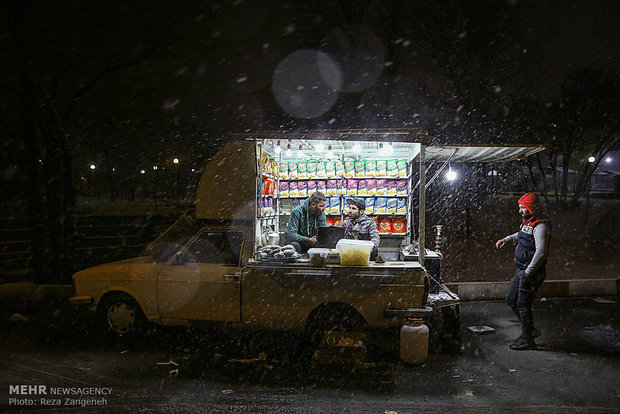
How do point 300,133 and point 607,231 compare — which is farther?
point 607,231

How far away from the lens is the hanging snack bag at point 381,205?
945cm

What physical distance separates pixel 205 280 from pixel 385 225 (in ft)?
16.1

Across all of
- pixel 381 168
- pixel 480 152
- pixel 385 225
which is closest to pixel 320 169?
pixel 381 168

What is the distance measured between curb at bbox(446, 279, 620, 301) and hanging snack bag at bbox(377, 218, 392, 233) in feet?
5.75

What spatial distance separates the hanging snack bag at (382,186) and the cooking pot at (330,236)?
8.00 feet

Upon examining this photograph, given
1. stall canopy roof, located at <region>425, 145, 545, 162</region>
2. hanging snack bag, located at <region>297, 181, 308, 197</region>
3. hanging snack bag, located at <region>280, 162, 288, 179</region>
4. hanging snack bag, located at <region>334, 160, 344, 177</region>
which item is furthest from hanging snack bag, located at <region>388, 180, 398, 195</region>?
hanging snack bag, located at <region>280, 162, 288, 179</region>

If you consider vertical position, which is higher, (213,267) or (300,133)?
(300,133)

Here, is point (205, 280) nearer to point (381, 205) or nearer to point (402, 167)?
point (381, 205)

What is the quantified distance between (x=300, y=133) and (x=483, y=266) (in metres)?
7.84

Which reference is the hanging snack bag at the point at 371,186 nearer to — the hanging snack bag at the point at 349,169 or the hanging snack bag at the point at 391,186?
the hanging snack bag at the point at 391,186

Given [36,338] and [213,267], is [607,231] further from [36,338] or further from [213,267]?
[36,338]

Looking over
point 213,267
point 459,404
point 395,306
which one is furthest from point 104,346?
point 459,404

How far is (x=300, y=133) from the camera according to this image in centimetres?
656

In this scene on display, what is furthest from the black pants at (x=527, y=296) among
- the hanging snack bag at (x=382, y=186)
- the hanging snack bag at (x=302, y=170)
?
the hanging snack bag at (x=302, y=170)
